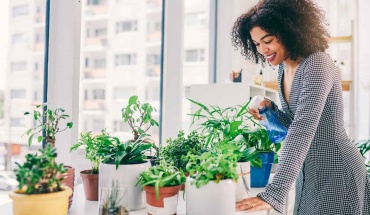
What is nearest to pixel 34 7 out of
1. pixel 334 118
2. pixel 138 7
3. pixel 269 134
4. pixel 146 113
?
pixel 146 113

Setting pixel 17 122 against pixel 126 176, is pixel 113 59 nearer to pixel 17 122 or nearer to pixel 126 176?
pixel 17 122

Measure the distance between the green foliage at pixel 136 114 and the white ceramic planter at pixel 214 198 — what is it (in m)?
0.46

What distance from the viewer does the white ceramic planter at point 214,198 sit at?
97 cm

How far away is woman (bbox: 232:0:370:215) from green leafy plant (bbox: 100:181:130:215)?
17.9 inches

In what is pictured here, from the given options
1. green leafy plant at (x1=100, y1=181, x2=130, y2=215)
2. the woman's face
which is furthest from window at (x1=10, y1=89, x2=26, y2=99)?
the woman's face

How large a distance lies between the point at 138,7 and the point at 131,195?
573cm

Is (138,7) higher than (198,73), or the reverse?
(138,7)

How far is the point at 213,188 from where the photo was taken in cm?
97

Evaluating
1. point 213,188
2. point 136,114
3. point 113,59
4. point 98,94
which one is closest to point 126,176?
point 213,188

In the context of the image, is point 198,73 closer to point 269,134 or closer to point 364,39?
point 364,39

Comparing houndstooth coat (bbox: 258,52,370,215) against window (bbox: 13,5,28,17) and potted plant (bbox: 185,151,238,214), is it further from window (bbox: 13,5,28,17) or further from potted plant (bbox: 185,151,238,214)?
window (bbox: 13,5,28,17)

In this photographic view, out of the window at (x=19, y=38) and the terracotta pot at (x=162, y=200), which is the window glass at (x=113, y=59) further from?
the terracotta pot at (x=162, y=200)

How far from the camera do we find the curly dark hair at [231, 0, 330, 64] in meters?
1.34

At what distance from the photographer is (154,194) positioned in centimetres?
102
